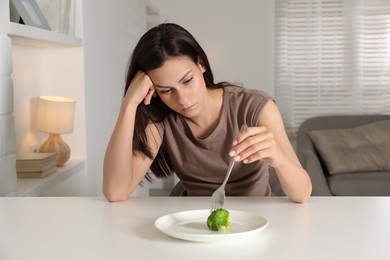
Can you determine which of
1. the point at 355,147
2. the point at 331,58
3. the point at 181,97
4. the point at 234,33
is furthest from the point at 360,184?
the point at 181,97

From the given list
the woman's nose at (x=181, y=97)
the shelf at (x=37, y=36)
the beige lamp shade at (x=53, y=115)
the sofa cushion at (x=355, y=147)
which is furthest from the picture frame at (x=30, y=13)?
the sofa cushion at (x=355, y=147)

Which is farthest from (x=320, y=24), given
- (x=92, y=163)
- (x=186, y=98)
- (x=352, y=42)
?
(x=186, y=98)

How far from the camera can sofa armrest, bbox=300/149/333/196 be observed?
3969mm

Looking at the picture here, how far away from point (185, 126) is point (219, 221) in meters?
0.74

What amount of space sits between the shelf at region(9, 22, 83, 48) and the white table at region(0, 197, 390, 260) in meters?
0.57

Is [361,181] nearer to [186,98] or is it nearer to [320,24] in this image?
[320,24]

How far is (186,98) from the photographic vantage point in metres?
1.58

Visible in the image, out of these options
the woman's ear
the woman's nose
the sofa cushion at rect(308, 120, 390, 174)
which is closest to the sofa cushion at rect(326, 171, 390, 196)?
the sofa cushion at rect(308, 120, 390, 174)

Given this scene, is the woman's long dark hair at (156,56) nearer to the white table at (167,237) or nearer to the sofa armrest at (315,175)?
the white table at (167,237)

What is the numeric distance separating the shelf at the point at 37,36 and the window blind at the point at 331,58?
10.0 ft

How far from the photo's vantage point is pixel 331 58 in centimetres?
514

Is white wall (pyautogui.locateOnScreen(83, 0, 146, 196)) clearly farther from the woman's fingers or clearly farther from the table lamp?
the woman's fingers

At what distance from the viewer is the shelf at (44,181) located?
1832 millimetres

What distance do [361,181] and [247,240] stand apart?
3.35 m
